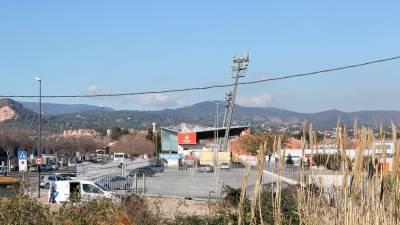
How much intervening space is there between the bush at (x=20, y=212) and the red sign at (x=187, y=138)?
285 feet

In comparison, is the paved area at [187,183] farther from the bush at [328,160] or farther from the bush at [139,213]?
the bush at [328,160]

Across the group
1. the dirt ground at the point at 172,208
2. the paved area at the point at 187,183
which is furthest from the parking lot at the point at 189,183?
A: the dirt ground at the point at 172,208

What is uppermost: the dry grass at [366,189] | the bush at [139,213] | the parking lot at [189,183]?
the dry grass at [366,189]

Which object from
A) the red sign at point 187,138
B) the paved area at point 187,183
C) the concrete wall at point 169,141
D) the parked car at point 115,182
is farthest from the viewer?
the concrete wall at point 169,141

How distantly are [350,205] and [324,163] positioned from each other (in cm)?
86

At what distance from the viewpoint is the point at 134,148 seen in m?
130

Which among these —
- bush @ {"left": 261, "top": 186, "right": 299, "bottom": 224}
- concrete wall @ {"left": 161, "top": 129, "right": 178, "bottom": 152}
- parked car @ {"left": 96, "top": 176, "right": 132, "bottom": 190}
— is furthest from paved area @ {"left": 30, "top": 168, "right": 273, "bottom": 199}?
concrete wall @ {"left": 161, "top": 129, "right": 178, "bottom": 152}

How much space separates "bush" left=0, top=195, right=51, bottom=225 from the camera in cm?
945

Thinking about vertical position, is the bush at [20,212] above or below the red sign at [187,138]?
below

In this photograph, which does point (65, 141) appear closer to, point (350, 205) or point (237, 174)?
point (237, 174)

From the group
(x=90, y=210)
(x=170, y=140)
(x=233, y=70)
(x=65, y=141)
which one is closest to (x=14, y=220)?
(x=90, y=210)

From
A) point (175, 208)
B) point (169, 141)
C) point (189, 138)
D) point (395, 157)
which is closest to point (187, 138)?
point (189, 138)

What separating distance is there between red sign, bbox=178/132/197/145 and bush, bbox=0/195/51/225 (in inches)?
3422

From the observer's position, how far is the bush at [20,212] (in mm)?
9453
